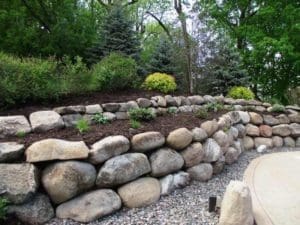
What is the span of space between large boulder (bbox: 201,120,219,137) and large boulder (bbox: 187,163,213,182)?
0.54m

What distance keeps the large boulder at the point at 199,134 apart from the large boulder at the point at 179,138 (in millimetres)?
156

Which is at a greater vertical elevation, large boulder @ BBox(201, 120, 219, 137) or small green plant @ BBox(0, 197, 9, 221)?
large boulder @ BBox(201, 120, 219, 137)

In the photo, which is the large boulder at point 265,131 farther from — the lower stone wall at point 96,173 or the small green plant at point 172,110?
the lower stone wall at point 96,173

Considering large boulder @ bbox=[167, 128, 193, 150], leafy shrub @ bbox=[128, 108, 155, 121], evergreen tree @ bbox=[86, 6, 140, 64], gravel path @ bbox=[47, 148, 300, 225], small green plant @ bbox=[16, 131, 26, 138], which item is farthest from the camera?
evergreen tree @ bbox=[86, 6, 140, 64]

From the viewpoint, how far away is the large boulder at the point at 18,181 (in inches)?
126

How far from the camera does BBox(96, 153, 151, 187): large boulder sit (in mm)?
3637

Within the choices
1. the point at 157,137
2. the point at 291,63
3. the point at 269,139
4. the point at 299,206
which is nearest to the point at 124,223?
the point at 157,137

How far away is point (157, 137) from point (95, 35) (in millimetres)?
6150

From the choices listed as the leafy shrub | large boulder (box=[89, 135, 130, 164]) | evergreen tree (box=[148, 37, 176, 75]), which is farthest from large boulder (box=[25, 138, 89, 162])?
evergreen tree (box=[148, 37, 176, 75])

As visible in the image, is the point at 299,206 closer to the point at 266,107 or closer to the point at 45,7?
the point at 266,107

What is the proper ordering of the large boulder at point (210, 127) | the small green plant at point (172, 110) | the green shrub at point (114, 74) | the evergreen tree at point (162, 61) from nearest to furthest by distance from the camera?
1. the large boulder at point (210, 127)
2. the small green plant at point (172, 110)
3. the green shrub at point (114, 74)
4. the evergreen tree at point (162, 61)

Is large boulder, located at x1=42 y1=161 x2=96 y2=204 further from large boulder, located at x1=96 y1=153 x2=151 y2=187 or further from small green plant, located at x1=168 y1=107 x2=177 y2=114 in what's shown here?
small green plant, located at x1=168 y1=107 x2=177 y2=114

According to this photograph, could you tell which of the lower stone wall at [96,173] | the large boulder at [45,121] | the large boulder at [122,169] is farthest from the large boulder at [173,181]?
the large boulder at [45,121]

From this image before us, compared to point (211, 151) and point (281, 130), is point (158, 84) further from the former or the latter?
point (281, 130)
